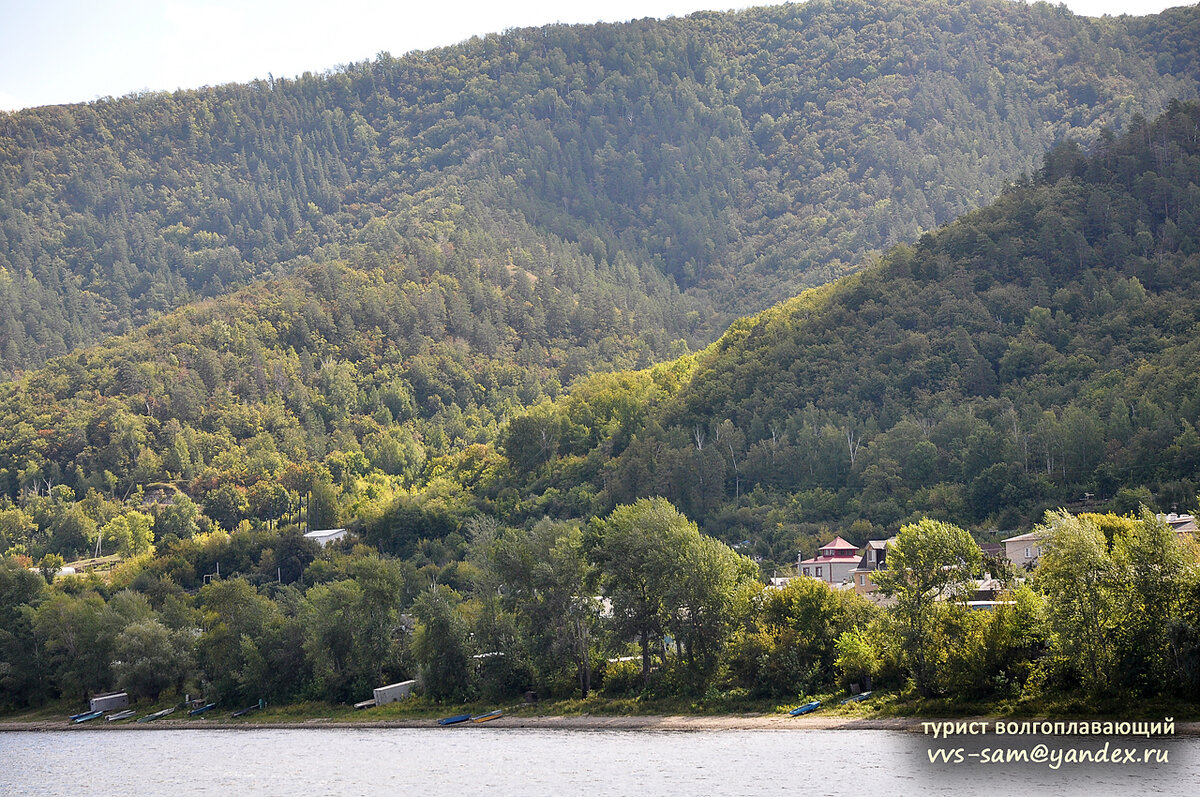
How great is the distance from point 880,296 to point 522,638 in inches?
4024

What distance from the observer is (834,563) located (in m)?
127

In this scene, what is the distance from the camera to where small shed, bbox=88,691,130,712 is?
128 metres

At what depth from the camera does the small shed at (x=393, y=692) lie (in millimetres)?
110812

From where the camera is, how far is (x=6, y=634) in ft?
441

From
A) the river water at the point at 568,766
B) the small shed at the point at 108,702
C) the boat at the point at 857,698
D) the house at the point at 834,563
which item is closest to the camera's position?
the river water at the point at 568,766

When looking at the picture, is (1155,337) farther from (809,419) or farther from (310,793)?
(310,793)

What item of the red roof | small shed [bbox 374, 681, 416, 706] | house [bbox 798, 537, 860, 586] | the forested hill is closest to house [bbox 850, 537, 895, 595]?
house [bbox 798, 537, 860, 586]

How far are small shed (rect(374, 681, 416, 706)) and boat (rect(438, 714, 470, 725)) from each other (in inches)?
328

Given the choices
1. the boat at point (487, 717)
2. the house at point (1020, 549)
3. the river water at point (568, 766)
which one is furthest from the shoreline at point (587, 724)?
the house at point (1020, 549)

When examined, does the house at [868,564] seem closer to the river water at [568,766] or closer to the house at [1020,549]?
the house at [1020,549]

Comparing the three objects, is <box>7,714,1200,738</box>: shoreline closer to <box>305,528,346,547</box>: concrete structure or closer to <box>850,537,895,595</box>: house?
<box>850,537,895,595</box>: house

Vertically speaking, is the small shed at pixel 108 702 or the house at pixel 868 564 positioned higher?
the house at pixel 868 564

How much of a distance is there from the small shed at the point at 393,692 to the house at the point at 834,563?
118ft

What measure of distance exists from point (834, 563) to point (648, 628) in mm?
33969
